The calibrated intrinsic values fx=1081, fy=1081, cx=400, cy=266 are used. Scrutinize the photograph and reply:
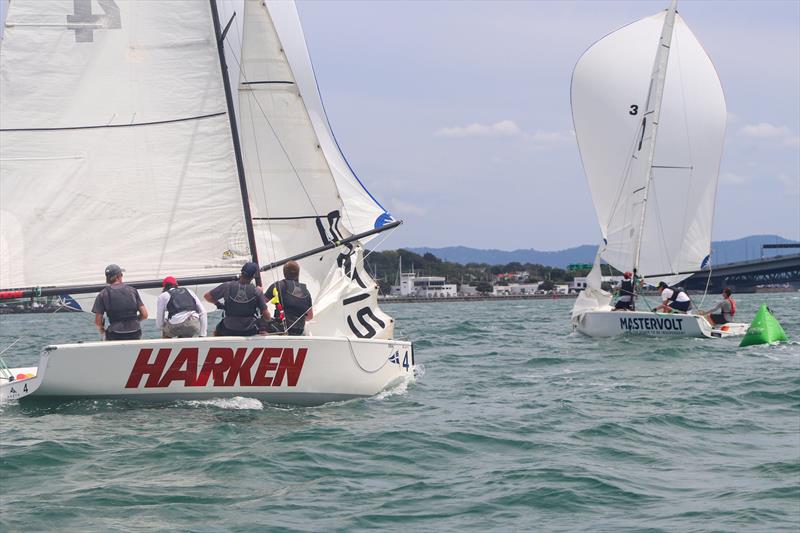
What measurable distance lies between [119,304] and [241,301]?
1.13 meters

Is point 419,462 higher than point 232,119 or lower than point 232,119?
lower

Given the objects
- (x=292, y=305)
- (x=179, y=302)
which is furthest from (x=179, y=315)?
(x=292, y=305)

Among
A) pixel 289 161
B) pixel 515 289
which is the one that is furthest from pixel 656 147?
pixel 515 289

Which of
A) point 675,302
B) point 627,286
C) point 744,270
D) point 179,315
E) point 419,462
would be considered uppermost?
point 744,270

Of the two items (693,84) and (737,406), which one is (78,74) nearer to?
(737,406)

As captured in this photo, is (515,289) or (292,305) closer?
(292,305)

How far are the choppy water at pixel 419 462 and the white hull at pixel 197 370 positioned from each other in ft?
0.56

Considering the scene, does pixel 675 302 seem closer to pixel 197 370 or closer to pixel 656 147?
pixel 656 147

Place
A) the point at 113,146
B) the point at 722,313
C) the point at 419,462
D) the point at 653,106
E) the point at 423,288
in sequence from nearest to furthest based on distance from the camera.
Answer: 1. the point at 419,462
2. the point at 113,146
3. the point at 722,313
4. the point at 653,106
5. the point at 423,288

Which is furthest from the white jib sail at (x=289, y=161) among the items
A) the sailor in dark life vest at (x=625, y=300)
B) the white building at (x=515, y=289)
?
the white building at (x=515, y=289)

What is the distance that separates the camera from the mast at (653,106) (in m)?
26.0

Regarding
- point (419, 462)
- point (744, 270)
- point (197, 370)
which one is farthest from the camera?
point (744, 270)

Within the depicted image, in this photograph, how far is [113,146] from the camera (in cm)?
1159

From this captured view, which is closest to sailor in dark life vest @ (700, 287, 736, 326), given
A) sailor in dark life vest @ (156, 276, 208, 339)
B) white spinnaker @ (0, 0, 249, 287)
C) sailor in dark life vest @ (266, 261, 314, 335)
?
sailor in dark life vest @ (266, 261, 314, 335)
